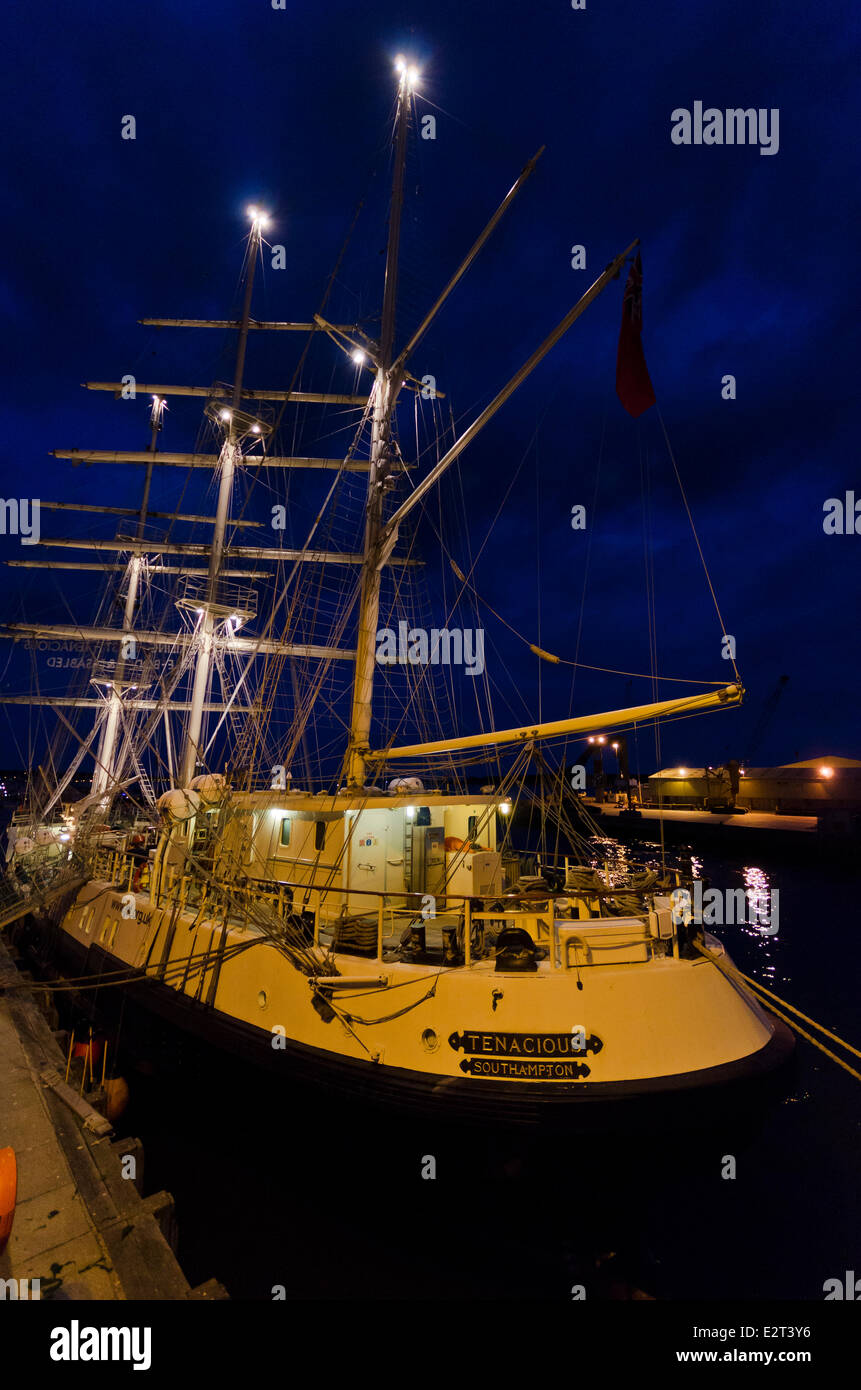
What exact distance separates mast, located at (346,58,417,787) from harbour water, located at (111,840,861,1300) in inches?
241

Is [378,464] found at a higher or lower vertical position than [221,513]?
lower

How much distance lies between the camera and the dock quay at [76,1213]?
4.66 metres

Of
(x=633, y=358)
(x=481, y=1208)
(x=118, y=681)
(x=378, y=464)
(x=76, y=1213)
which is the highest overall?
(x=378, y=464)

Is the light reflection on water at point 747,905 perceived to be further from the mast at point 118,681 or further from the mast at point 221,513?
the mast at point 118,681

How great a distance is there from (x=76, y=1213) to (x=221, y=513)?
22.7 m

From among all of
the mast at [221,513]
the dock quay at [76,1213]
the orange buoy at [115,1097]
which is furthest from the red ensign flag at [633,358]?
the mast at [221,513]

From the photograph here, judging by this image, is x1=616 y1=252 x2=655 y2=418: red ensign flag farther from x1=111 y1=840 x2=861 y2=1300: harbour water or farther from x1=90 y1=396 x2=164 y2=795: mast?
x1=90 y1=396 x2=164 y2=795: mast

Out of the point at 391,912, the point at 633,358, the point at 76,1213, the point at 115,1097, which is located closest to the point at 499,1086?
the point at 391,912

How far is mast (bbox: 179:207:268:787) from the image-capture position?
71.4ft

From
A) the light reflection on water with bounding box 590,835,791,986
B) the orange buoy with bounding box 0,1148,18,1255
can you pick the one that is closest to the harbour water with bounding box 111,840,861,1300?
the orange buoy with bounding box 0,1148,18,1255

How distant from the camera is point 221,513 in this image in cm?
2375

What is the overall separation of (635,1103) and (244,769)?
28.6 feet

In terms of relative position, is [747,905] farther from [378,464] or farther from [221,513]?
[221,513]
